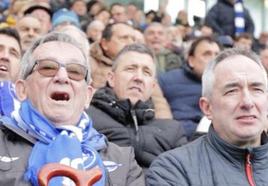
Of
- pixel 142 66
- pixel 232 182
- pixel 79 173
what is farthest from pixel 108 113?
pixel 79 173

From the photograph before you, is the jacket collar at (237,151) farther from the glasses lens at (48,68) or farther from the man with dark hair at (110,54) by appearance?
the man with dark hair at (110,54)

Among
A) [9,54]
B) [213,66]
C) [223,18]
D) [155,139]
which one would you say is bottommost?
[223,18]

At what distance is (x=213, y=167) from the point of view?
2.79 meters

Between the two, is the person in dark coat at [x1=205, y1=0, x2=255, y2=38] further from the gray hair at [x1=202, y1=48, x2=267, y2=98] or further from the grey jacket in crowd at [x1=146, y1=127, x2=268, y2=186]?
the grey jacket in crowd at [x1=146, y1=127, x2=268, y2=186]

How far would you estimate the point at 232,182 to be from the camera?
2738 millimetres

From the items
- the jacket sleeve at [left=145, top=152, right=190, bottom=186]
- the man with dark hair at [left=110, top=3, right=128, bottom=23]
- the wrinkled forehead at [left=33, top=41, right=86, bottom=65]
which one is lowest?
the man with dark hair at [left=110, top=3, right=128, bottom=23]

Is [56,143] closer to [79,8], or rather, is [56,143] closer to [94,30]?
[94,30]

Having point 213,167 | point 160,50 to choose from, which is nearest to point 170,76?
point 160,50

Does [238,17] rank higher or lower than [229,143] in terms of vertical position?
lower

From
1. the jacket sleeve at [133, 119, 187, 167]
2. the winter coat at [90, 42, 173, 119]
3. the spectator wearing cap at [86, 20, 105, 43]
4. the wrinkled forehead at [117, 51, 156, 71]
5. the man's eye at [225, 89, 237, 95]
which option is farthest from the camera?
the spectator wearing cap at [86, 20, 105, 43]

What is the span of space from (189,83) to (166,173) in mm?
2530

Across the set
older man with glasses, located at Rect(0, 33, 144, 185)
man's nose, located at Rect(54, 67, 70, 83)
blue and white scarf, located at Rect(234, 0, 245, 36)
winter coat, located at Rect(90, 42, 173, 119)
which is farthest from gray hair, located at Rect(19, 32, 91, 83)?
blue and white scarf, located at Rect(234, 0, 245, 36)

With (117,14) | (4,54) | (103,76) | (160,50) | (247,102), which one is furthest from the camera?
(117,14)

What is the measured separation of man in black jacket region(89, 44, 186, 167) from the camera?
379 centimetres
